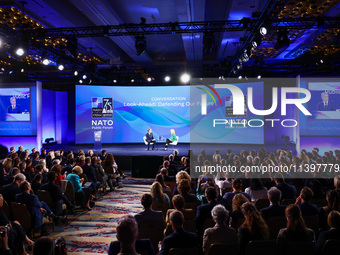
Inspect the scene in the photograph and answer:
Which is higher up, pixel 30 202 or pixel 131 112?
Answer: pixel 131 112

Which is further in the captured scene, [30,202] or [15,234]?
[30,202]

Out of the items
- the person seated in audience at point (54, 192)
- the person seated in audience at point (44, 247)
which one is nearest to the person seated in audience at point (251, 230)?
the person seated in audience at point (44, 247)

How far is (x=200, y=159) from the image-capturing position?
821 cm

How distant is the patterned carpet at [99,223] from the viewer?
4951 millimetres

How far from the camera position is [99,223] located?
6.09 meters

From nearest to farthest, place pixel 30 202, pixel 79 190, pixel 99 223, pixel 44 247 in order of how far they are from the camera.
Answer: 1. pixel 44 247
2. pixel 30 202
3. pixel 99 223
4. pixel 79 190

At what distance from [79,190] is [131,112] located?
10.6 meters

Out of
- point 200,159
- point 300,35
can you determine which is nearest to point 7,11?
point 200,159

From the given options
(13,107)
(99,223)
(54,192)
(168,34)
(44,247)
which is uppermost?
(168,34)

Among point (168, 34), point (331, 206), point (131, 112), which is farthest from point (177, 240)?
point (131, 112)

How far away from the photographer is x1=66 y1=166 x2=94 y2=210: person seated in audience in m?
6.57

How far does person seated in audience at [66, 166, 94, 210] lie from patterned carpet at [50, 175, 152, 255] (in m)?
0.20

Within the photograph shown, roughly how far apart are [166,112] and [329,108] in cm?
845

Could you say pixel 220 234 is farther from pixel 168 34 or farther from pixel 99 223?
pixel 168 34
